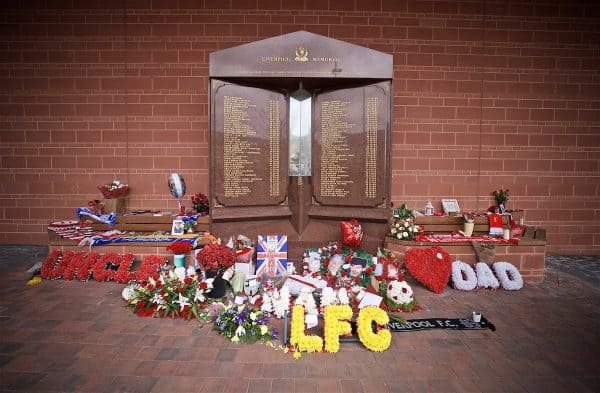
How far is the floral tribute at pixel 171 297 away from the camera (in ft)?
12.5

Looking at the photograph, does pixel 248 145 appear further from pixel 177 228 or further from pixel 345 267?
pixel 345 267

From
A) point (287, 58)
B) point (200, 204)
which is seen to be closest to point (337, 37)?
point (287, 58)

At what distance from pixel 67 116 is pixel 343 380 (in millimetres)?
7267

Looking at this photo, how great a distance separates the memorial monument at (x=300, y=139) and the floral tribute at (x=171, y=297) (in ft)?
5.20

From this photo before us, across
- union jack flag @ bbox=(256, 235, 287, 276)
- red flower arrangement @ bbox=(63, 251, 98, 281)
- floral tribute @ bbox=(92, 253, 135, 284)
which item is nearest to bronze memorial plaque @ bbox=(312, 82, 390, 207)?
union jack flag @ bbox=(256, 235, 287, 276)

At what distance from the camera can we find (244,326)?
132 inches

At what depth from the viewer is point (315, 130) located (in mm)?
5719

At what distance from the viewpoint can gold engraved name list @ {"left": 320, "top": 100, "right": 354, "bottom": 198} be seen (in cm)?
560

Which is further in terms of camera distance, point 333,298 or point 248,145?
point 248,145

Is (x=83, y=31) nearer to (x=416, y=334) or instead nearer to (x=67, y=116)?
(x=67, y=116)

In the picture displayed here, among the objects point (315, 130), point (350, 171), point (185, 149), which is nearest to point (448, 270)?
point (350, 171)

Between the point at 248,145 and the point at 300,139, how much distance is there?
930 millimetres

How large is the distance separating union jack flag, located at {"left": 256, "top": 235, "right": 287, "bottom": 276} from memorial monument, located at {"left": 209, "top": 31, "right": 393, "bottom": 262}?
17.2 inches

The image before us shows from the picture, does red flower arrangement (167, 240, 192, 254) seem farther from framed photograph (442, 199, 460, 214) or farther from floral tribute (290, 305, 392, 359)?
framed photograph (442, 199, 460, 214)
